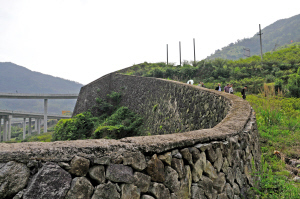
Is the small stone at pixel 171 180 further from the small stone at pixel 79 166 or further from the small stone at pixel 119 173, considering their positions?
the small stone at pixel 79 166

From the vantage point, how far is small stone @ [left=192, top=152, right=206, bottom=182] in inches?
99.6

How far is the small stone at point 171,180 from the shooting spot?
2.21 m

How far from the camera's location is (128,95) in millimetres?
17266

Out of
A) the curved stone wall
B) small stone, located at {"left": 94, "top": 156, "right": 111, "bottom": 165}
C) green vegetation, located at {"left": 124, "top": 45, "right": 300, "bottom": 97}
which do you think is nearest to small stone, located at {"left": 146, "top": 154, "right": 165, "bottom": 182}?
the curved stone wall

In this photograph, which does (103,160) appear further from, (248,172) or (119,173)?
(248,172)

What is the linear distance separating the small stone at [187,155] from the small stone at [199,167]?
0.35 ft

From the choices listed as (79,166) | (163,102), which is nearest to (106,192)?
(79,166)

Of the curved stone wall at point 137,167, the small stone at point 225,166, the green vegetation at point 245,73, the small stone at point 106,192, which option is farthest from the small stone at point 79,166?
the green vegetation at point 245,73

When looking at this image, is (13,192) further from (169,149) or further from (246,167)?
(246,167)

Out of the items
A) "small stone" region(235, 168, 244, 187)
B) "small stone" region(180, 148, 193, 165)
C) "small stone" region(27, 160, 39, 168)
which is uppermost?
"small stone" region(27, 160, 39, 168)

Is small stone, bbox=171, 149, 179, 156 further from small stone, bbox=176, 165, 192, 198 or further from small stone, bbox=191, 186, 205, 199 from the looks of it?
small stone, bbox=191, 186, 205, 199

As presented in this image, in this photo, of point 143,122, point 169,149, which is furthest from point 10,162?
point 143,122

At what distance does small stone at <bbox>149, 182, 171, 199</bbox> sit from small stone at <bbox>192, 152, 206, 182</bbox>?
0.48 m

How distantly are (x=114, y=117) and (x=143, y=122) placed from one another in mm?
2457
